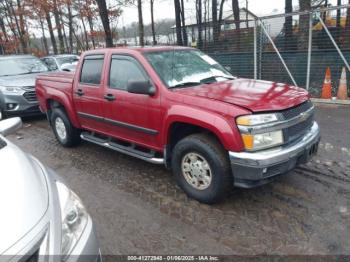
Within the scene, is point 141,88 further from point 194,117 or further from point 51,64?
point 51,64

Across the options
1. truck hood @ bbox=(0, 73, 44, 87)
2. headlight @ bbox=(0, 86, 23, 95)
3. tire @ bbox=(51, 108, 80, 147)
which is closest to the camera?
tire @ bbox=(51, 108, 80, 147)

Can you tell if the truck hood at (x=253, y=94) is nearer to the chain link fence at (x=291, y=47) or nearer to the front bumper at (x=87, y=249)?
the front bumper at (x=87, y=249)

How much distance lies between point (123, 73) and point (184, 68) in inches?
34.0

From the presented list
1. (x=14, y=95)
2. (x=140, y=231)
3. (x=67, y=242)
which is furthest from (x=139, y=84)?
(x=14, y=95)

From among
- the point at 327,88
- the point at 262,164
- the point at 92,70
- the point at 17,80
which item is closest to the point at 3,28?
the point at 17,80

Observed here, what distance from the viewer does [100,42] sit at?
25641 millimetres

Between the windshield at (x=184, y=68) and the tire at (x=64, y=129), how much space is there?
2379mm

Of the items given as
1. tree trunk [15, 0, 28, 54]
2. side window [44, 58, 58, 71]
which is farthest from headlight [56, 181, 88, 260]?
tree trunk [15, 0, 28, 54]

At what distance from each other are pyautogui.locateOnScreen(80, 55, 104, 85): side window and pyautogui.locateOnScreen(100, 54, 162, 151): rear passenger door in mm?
263

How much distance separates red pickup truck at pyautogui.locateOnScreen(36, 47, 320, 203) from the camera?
3.31 meters

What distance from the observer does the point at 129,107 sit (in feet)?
14.4

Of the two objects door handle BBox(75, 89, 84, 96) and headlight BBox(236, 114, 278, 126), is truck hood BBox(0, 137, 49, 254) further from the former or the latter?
door handle BBox(75, 89, 84, 96)

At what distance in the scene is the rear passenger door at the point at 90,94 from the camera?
4973mm

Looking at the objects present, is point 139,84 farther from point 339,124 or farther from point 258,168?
point 339,124
